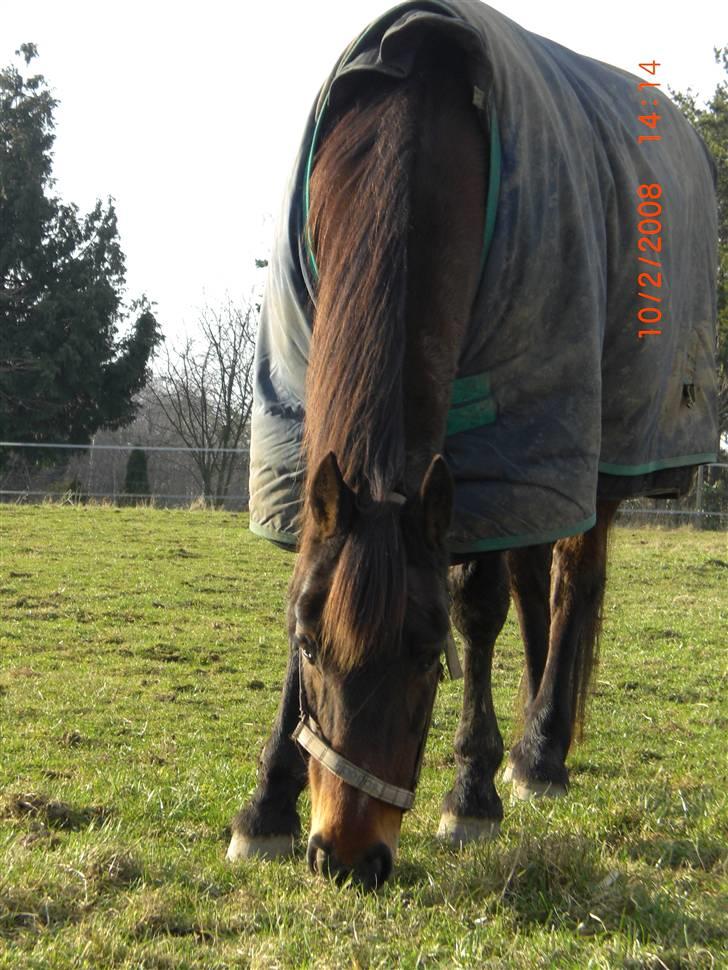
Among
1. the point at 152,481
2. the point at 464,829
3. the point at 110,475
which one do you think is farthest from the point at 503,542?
the point at 152,481

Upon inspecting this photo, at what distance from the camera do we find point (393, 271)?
9.29 ft

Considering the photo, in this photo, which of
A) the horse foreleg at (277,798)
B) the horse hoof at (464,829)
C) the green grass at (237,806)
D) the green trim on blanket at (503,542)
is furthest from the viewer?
the horse hoof at (464,829)

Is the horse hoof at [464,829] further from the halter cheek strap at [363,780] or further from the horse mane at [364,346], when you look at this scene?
the horse mane at [364,346]

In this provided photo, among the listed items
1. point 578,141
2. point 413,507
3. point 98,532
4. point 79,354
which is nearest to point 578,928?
point 413,507

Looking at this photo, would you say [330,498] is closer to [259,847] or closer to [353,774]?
[353,774]

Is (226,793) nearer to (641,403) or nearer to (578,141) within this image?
(641,403)

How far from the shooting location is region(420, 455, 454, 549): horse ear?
2.53 meters

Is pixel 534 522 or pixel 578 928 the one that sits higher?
pixel 534 522

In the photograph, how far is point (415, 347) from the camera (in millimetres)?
2844

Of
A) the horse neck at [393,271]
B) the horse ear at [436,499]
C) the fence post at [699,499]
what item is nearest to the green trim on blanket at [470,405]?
the horse neck at [393,271]

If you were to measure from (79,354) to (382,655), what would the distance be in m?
24.6

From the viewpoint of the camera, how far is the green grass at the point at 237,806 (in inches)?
92.1

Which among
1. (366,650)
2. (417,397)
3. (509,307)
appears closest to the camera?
(366,650)

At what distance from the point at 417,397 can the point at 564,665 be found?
6.51 feet
